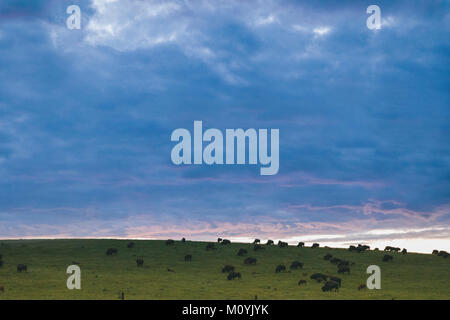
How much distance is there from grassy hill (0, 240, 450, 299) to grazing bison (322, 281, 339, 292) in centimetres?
79

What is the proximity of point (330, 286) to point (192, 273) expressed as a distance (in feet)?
46.7

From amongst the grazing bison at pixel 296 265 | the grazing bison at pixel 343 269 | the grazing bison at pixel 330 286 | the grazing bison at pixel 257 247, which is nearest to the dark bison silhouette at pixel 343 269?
the grazing bison at pixel 343 269

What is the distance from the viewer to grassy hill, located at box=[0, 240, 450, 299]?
44562 mm

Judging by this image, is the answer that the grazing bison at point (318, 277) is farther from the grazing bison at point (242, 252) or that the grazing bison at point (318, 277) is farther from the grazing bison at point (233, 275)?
the grazing bison at point (242, 252)

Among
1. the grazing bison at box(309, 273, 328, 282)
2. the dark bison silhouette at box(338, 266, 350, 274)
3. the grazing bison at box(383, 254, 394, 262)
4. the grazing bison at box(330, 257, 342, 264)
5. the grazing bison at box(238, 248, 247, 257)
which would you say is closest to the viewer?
the grazing bison at box(309, 273, 328, 282)

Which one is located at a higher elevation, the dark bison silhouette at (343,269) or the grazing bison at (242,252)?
the grazing bison at (242,252)

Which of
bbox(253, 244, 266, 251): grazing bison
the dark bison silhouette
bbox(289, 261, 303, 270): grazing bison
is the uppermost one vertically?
bbox(253, 244, 266, 251): grazing bison

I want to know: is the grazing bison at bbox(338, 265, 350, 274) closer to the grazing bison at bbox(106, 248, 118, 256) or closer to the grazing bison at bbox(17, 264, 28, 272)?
the grazing bison at bbox(106, 248, 118, 256)

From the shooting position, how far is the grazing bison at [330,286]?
46125mm

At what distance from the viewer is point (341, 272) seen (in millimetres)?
56125

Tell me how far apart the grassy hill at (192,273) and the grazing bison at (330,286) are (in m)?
0.79

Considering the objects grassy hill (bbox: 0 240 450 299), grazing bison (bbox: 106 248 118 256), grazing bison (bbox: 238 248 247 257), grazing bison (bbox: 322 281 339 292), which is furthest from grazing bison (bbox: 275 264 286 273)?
grazing bison (bbox: 106 248 118 256)
